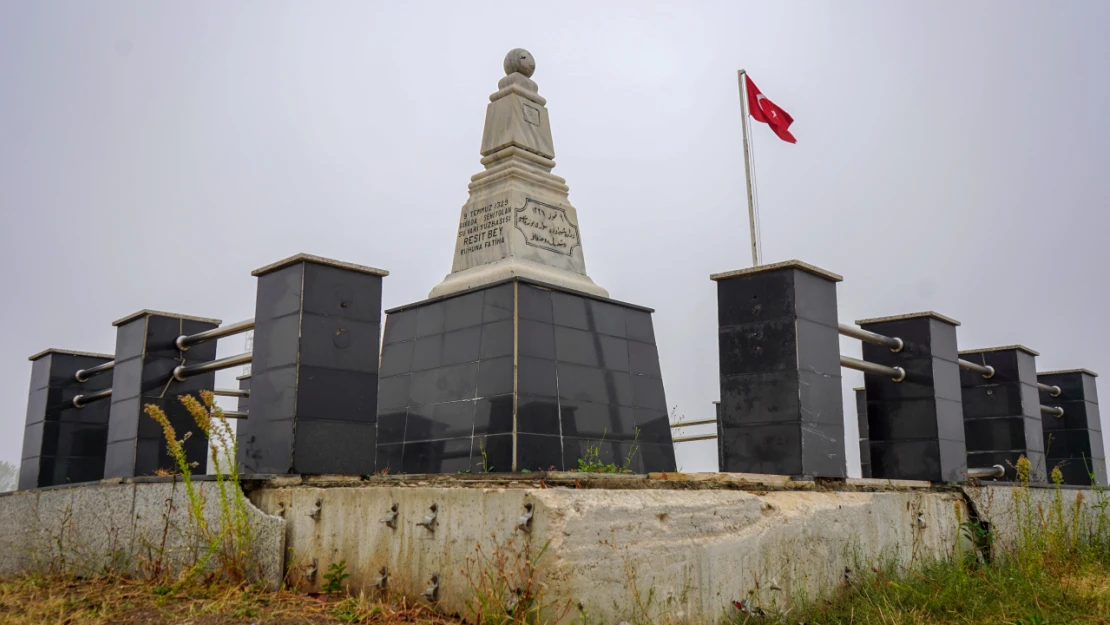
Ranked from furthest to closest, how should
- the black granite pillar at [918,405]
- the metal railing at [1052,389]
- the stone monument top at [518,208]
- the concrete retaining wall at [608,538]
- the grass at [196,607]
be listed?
the metal railing at [1052,389], the stone monument top at [518,208], the black granite pillar at [918,405], the grass at [196,607], the concrete retaining wall at [608,538]

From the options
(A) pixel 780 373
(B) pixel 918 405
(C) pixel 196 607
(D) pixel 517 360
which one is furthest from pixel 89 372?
(B) pixel 918 405

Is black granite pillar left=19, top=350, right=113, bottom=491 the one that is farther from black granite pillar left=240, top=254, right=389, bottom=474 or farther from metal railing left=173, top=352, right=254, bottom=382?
black granite pillar left=240, top=254, right=389, bottom=474

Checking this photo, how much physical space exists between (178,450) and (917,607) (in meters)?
3.99

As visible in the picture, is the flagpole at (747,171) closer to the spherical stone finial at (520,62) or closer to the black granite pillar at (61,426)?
the spherical stone finial at (520,62)

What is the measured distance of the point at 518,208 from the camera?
1016 cm

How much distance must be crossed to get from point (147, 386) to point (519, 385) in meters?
3.17

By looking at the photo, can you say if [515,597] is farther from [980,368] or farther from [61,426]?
[61,426]

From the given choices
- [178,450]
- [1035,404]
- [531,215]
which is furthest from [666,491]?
[1035,404]

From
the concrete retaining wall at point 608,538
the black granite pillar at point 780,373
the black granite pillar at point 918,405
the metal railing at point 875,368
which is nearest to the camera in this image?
the concrete retaining wall at point 608,538

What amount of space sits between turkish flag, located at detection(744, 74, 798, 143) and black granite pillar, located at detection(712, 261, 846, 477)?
15.1ft

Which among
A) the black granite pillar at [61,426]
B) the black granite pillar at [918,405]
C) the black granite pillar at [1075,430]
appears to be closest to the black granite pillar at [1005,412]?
the black granite pillar at [918,405]

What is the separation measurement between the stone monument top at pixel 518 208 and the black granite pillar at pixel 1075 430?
6631 mm

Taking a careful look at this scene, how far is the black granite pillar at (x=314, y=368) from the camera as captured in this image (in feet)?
18.9

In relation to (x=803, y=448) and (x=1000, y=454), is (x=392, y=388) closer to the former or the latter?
(x=803, y=448)
